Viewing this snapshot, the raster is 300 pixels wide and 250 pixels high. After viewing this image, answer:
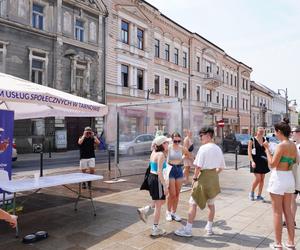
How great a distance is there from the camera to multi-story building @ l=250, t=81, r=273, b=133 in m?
63.2

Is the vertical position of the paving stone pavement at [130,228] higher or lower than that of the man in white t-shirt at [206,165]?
lower

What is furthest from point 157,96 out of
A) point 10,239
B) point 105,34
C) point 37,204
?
point 10,239

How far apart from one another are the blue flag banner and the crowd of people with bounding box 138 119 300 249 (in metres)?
2.71

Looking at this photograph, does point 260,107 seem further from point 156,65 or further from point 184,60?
point 156,65

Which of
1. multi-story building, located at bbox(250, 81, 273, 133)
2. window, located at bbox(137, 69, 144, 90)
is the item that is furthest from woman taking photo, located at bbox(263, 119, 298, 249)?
multi-story building, located at bbox(250, 81, 273, 133)

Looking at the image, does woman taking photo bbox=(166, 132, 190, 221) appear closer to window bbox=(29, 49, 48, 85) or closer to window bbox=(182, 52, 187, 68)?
window bbox=(29, 49, 48, 85)

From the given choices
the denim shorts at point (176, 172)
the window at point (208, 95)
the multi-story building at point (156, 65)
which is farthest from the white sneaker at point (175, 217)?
the window at point (208, 95)

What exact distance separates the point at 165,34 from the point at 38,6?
15.8 meters

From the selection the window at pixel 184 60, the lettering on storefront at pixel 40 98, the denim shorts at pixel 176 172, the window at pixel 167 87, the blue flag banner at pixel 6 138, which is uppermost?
the window at pixel 184 60

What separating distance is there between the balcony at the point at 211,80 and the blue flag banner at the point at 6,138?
126 feet

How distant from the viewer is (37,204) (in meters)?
7.11

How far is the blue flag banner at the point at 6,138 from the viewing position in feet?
Answer: 19.5

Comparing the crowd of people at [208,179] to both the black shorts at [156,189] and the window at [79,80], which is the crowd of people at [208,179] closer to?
the black shorts at [156,189]

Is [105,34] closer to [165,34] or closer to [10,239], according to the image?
[165,34]
